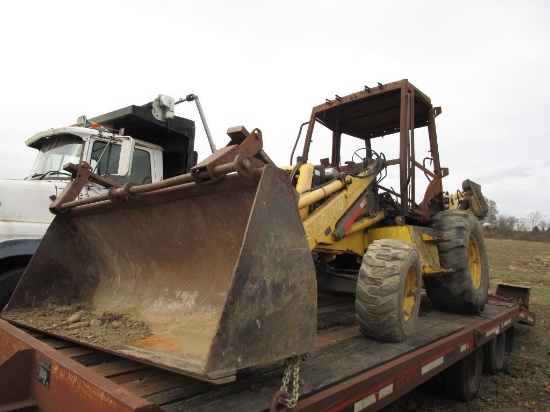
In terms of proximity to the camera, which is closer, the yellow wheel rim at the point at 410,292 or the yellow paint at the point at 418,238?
the yellow wheel rim at the point at 410,292

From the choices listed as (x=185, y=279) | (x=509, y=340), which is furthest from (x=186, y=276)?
(x=509, y=340)

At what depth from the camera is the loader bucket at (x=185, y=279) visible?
6.45 ft

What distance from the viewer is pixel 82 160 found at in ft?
15.9

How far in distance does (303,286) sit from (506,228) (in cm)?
5256

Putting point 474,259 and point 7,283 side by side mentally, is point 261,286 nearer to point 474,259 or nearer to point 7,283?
point 7,283

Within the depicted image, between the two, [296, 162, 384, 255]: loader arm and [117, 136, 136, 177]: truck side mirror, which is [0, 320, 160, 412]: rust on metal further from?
[117, 136, 136, 177]: truck side mirror

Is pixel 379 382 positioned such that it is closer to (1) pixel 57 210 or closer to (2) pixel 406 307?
(2) pixel 406 307

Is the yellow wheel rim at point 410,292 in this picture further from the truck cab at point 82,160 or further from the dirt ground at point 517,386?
the truck cab at point 82,160

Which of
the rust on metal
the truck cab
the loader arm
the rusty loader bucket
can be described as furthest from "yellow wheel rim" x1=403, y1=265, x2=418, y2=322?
the truck cab

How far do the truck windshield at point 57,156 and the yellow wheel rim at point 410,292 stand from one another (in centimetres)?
364

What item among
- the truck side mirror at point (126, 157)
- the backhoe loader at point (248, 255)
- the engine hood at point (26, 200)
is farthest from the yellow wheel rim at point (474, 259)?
the engine hood at point (26, 200)

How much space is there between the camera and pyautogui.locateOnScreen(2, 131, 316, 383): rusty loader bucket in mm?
1974

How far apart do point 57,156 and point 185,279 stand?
9.56 ft

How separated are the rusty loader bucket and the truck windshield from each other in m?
1.53
